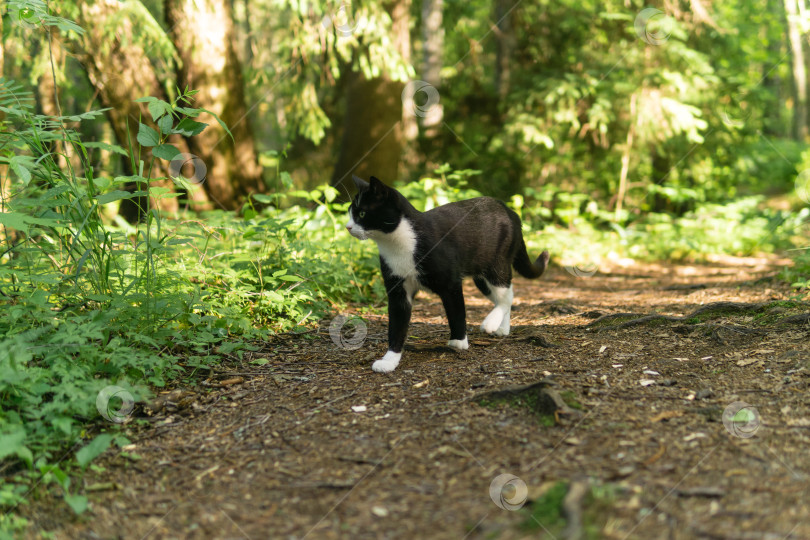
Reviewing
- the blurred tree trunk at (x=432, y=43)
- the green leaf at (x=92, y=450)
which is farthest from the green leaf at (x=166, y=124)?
the blurred tree trunk at (x=432, y=43)

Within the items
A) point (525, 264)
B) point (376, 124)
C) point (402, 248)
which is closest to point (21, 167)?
point (402, 248)

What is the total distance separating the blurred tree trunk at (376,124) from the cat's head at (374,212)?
414cm

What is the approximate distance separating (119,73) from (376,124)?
3072mm

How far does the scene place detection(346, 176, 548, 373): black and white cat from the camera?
340cm

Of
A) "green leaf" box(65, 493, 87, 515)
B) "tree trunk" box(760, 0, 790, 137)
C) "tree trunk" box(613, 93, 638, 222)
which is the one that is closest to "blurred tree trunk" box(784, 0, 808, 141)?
"tree trunk" box(760, 0, 790, 137)

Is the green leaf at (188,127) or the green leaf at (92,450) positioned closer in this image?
the green leaf at (92,450)

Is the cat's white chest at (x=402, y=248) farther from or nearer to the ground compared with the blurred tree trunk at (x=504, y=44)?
nearer to the ground

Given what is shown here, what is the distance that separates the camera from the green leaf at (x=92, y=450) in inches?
89.9

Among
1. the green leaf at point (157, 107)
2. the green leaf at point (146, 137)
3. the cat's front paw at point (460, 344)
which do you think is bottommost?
the cat's front paw at point (460, 344)

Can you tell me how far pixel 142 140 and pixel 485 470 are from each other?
2.29 meters

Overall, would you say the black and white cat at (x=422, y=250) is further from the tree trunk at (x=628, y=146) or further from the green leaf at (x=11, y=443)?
the tree trunk at (x=628, y=146)

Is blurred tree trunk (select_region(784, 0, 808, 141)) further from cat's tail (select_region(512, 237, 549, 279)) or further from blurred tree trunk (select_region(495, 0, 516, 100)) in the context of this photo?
cat's tail (select_region(512, 237, 549, 279))

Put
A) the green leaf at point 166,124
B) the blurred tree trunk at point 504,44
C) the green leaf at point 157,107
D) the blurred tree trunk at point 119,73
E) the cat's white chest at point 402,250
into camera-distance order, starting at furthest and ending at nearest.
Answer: the blurred tree trunk at point 504,44 → the blurred tree trunk at point 119,73 → the cat's white chest at point 402,250 → the green leaf at point 166,124 → the green leaf at point 157,107

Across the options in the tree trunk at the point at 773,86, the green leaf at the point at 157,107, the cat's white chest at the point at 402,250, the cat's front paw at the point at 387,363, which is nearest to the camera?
the green leaf at the point at 157,107
